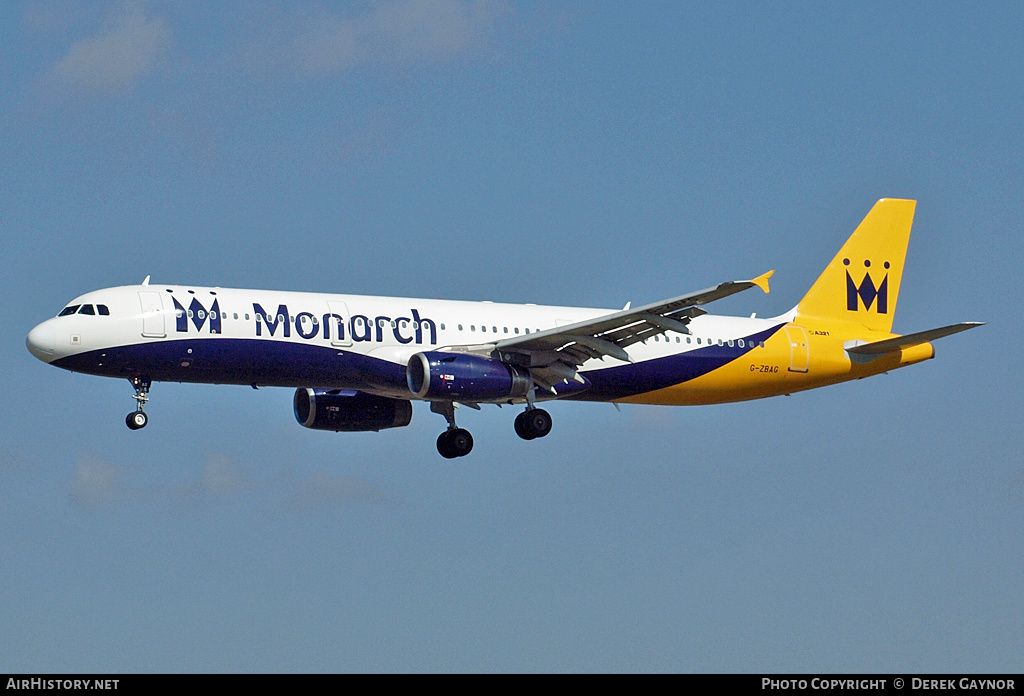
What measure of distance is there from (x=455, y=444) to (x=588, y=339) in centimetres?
806

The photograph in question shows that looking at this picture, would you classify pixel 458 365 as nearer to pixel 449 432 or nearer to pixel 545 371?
pixel 545 371

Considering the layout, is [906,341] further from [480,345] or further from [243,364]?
[243,364]

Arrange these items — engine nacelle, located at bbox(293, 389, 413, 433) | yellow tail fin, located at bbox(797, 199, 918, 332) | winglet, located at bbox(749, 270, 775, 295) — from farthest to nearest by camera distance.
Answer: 1. yellow tail fin, located at bbox(797, 199, 918, 332)
2. engine nacelle, located at bbox(293, 389, 413, 433)
3. winglet, located at bbox(749, 270, 775, 295)

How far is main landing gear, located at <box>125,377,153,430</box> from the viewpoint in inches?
1847

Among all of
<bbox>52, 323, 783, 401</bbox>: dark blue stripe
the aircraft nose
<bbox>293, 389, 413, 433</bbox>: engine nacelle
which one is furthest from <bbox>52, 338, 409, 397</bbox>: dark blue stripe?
<bbox>293, 389, 413, 433</bbox>: engine nacelle

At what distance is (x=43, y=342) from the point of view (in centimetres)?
4584

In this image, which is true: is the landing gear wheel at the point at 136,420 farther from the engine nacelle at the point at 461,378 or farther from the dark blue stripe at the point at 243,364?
the engine nacelle at the point at 461,378

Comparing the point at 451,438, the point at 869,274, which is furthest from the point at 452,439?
the point at 869,274

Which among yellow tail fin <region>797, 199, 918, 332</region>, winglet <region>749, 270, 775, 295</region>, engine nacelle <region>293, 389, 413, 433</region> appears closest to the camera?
winglet <region>749, 270, 775, 295</region>

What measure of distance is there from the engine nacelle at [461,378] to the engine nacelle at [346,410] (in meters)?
5.81

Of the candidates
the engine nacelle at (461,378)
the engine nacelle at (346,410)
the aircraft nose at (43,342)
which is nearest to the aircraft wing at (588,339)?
the engine nacelle at (461,378)

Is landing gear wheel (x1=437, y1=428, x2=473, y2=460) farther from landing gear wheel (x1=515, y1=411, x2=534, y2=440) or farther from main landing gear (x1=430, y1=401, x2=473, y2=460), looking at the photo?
landing gear wheel (x1=515, y1=411, x2=534, y2=440)

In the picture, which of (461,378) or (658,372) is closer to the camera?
(461,378)

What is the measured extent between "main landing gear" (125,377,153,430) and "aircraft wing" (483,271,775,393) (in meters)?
11.1
